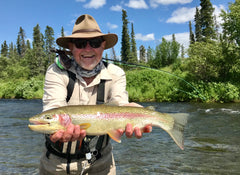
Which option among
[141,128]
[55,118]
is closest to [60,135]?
[55,118]

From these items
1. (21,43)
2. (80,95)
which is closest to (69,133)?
(80,95)

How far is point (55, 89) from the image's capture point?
2.64 metres

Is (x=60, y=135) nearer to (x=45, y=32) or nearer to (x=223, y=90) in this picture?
(x=223, y=90)

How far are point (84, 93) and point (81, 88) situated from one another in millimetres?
76

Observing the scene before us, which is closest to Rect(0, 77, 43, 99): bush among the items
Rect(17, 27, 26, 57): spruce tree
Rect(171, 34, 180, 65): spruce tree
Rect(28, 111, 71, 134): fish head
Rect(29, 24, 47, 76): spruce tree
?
Rect(29, 24, 47, 76): spruce tree

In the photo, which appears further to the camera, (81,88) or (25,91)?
(25,91)

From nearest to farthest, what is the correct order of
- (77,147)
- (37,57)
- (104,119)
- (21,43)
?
(104,119) < (77,147) < (37,57) < (21,43)

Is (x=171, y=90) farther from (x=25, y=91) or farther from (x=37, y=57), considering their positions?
(x=37, y=57)

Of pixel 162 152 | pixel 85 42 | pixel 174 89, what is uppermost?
pixel 85 42

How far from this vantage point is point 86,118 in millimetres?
2482

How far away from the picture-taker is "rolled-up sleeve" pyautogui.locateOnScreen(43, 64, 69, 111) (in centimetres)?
262

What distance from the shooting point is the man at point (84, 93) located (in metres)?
2.69

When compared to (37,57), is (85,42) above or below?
below

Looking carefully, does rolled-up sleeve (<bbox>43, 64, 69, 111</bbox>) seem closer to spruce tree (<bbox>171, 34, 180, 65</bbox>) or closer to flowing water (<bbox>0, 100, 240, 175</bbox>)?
flowing water (<bbox>0, 100, 240, 175</bbox>)
